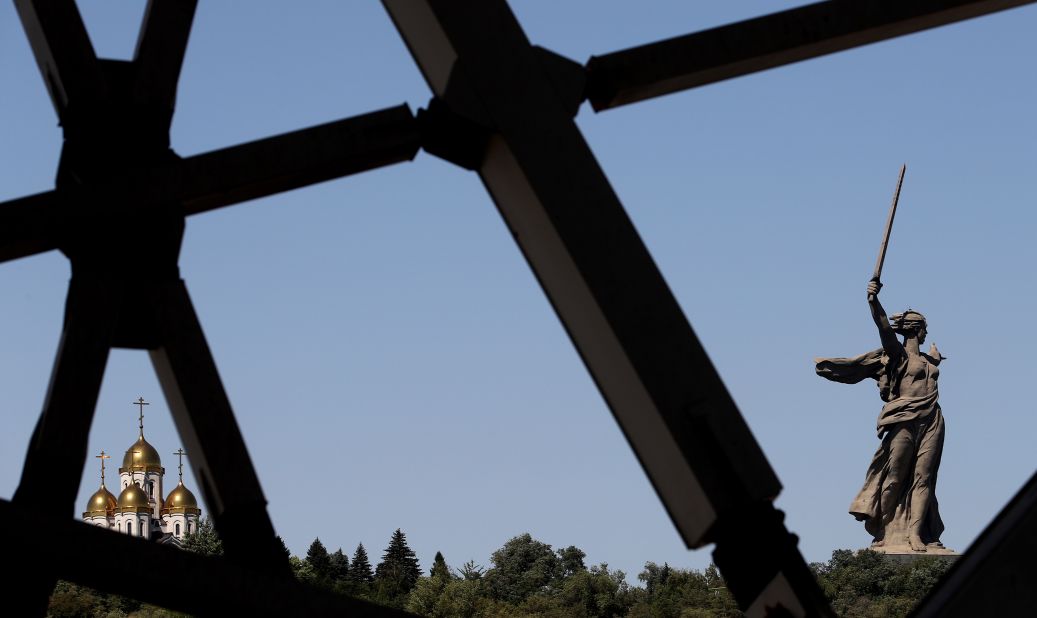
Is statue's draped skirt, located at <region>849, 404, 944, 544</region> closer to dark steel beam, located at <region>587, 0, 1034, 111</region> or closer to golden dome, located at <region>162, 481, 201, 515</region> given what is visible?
dark steel beam, located at <region>587, 0, 1034, 111</region>

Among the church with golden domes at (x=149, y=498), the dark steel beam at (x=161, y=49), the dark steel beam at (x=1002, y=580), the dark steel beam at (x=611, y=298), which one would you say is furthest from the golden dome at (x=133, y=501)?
the dark steel beam at (x=1002, y=580)

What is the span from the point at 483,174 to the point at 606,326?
1.01ft

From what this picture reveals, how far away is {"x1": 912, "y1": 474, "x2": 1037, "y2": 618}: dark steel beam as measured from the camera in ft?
4.40

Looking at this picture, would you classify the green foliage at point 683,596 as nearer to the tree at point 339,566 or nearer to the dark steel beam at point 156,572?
the tree at point 339,566

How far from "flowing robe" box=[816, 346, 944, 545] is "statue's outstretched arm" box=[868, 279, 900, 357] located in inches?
7.4

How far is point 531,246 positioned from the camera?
1797mm

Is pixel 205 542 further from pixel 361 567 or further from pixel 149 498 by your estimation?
pixel 149 498

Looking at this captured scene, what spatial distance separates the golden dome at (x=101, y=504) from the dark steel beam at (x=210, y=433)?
6127cm

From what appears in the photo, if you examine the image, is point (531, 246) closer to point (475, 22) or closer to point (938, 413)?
point (475, 22)

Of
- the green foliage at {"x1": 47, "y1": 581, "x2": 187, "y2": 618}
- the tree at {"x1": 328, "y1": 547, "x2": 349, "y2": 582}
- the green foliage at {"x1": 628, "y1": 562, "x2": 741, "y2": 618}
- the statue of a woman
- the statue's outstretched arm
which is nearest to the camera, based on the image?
the statue's outstretched arm

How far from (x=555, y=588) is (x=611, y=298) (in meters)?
42.7

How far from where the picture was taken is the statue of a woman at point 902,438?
23.1 metres

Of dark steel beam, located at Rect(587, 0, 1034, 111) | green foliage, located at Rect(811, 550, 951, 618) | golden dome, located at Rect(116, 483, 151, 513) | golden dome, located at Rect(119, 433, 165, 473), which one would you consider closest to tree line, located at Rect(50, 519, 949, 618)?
green foliage, located at Rect(811, 550, 951, 618)

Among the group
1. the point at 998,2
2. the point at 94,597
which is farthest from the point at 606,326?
the point at 94,597
